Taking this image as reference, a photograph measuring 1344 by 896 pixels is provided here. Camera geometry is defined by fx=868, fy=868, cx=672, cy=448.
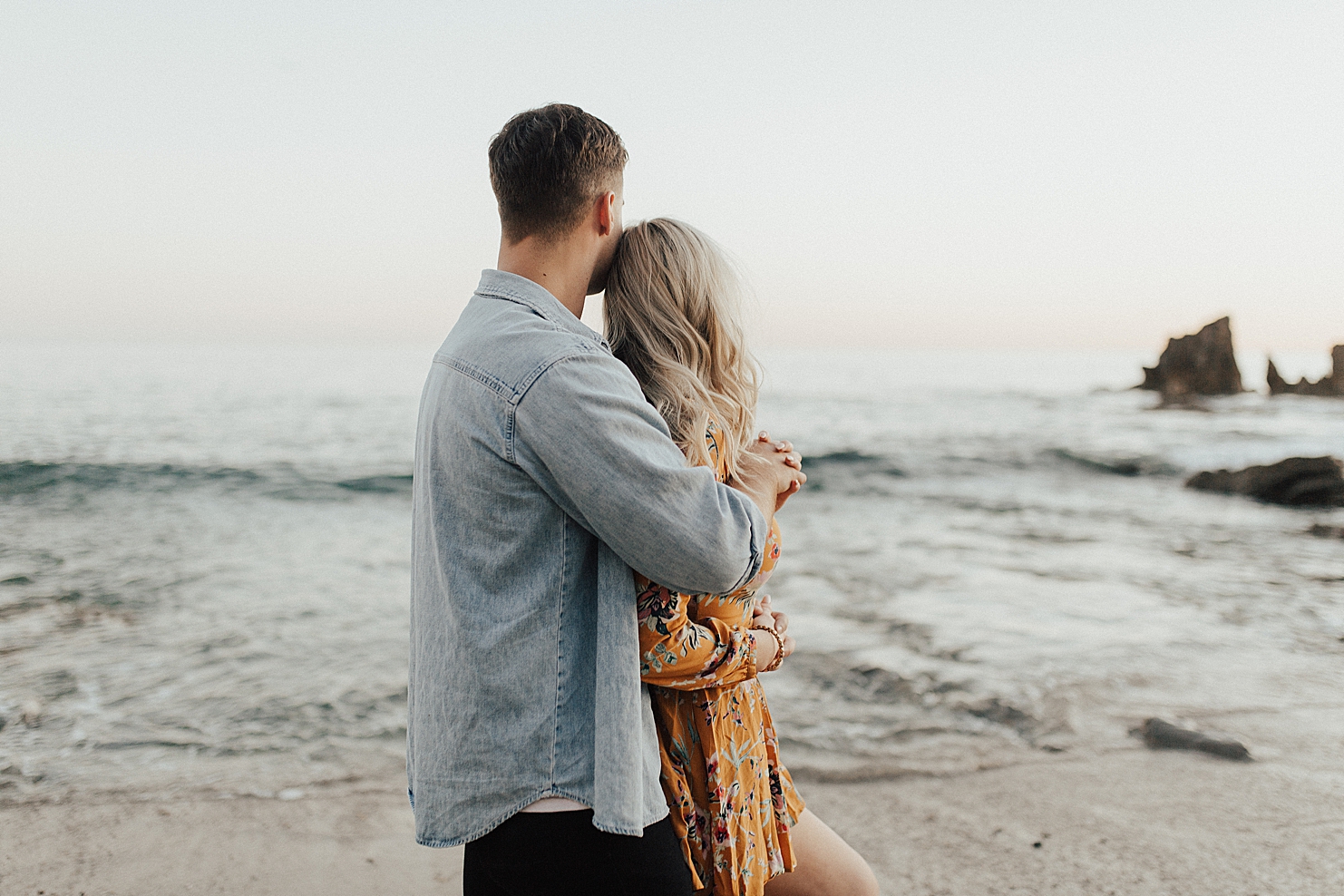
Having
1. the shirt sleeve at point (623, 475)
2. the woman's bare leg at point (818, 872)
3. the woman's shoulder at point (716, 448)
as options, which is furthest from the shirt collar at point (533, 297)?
the woman's bare leg at point (818, 872)

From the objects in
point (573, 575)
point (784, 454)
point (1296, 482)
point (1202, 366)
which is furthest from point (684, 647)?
point (1202, 366)

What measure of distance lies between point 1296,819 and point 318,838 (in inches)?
156

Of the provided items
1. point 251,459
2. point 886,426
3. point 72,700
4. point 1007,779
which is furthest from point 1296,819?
point 886,426

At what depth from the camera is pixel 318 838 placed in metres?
3.54

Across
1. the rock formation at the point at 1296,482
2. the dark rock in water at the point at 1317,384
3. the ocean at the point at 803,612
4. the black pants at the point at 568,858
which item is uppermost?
the dark rock in water at the point at 1317,384

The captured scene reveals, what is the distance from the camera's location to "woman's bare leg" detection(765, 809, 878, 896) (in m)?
1.93

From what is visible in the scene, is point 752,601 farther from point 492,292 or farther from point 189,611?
point 189,611

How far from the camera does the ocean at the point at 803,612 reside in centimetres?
448

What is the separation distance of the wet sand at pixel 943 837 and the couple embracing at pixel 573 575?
2.02 metres

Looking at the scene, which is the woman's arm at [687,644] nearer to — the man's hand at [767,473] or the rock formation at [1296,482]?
the man's hand at [767,473]

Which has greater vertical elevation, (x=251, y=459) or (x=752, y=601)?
(x=752, y=601)

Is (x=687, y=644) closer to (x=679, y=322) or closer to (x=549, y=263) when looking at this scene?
(x=679, y=322)

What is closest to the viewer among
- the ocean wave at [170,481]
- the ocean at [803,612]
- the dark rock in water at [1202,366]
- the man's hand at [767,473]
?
the man's hand at [767,473]

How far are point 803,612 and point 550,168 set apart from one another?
592 cm
